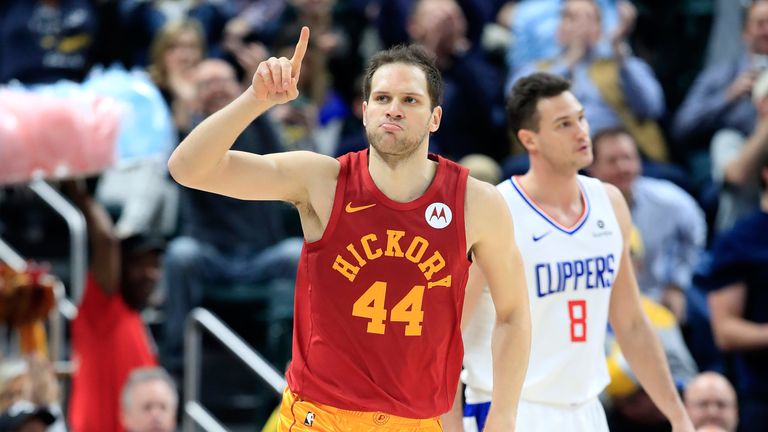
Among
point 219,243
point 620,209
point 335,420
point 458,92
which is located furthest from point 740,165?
point 335,420

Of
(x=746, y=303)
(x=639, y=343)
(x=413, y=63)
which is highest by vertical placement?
(x=413, y=63)

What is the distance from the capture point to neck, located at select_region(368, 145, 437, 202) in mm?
4586

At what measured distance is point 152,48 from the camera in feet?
35.5

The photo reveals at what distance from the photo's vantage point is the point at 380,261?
14.8 ft

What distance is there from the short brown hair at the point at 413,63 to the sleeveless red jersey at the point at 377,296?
293mm

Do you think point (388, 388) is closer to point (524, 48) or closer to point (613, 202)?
point (613, 202)

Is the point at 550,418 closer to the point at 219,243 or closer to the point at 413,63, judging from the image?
the point at 413,63

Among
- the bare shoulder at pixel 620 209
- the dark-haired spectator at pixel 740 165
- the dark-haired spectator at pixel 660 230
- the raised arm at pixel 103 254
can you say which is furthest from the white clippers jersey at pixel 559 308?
the raised arm at pixel 103 254

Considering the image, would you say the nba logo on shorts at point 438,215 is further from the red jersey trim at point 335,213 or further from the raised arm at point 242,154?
the raised arm at point 242,154

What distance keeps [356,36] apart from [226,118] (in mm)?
7346

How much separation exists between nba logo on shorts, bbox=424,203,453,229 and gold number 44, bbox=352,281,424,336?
21 centimetres

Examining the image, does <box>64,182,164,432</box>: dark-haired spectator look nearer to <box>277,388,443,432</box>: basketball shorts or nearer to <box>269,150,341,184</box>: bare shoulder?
<box>277,388,443,432</box>: basketball shorts

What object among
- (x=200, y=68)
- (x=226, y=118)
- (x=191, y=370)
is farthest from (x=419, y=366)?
(x=200, y=68)

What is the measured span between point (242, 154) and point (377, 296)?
63 centimetres
